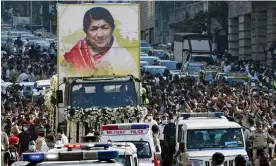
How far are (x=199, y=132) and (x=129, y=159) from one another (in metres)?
7.44

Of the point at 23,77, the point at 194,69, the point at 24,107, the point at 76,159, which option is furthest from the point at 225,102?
the point at 76,159

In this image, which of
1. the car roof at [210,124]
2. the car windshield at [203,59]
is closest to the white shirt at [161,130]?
the car roof at [210,124]

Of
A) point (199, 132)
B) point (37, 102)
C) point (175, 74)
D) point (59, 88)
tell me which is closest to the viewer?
point (199, 132)

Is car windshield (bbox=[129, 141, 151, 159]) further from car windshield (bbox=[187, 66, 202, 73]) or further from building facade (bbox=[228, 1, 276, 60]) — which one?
building facade (bbox=[228, 1, 276, 60])

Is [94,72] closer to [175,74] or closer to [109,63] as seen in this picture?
[109,63]

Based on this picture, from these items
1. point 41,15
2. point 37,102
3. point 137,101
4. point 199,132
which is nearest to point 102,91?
point 137,101

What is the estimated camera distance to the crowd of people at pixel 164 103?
22812 millimetres

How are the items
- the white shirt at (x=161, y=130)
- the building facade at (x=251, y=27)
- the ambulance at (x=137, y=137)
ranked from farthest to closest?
1. the building facade at (x=251, y=27)
2. the white shirt at (x=161, y=130)
3. the ambulance at (x=137, y=137)

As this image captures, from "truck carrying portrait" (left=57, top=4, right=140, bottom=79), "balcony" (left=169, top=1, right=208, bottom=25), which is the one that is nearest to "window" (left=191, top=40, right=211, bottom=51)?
"balcony" (left=169, top=1, right=208, bottom=25)

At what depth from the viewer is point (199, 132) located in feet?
69.9

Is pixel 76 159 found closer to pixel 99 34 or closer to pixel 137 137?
pixel 137 137

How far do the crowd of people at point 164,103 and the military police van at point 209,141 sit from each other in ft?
1.54

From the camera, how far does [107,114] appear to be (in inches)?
971

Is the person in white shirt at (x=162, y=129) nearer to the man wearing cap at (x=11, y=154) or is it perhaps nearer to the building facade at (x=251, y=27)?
the man wearing cap at (x=11, y=154)
